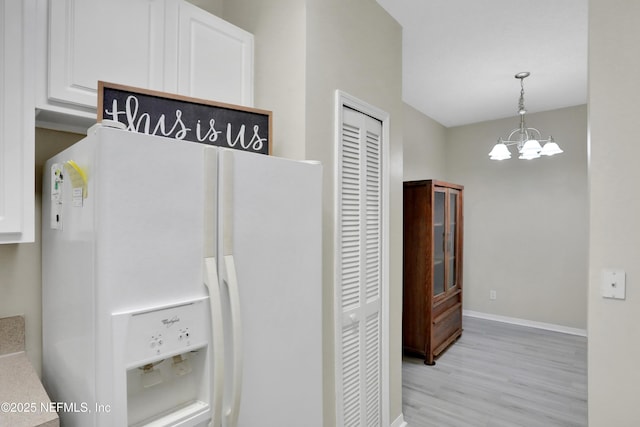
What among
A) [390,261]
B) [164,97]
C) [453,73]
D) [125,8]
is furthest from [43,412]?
[453,73]

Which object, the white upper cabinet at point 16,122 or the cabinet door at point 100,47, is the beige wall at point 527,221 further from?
the white upper cabinet at point 16,122

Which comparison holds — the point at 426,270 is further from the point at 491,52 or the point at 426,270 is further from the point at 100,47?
the point at 100,47

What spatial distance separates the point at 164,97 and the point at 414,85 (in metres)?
3.01

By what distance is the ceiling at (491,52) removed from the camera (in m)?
2.23

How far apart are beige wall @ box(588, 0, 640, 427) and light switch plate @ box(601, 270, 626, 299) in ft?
0.06

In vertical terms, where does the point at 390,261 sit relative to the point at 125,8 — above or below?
below

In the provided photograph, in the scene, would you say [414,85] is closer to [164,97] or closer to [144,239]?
[164,97]

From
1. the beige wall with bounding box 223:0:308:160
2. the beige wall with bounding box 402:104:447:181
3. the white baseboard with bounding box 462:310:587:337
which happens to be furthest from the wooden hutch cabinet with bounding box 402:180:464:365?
the beige wall with bounding box 223:0:308:160

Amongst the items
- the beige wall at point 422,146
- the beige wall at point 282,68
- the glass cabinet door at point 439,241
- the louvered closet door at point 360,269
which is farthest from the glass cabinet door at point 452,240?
the beige wall at point 282,68

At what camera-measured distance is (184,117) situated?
119 cm

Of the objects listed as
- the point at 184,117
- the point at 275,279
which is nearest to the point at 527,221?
the point at 275,279

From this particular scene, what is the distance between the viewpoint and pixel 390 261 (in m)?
2.22

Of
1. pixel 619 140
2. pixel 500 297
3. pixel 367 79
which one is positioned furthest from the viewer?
pixel 500 297

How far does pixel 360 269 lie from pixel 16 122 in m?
1.55
